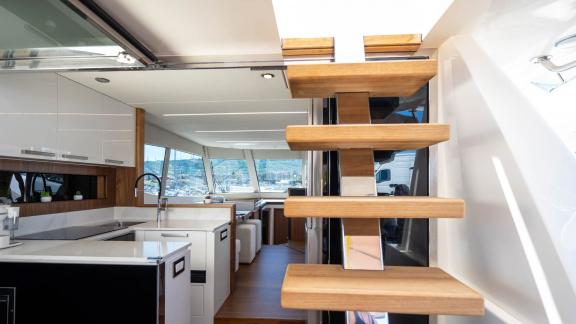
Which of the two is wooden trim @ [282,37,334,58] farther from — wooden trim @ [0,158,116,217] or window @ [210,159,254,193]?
window @ [210,159,254,193]

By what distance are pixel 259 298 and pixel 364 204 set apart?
2.86m

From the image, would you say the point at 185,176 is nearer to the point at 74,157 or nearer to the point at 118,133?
the point at 118,133

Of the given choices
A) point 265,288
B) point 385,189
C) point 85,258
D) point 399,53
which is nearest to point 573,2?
point 399,53

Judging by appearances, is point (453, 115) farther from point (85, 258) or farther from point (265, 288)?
point (265, 288)

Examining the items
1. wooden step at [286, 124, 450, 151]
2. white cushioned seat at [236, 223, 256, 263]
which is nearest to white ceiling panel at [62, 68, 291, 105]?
wooden step at [286, 124, 450, 151]

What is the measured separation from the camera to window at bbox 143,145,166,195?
530 cm

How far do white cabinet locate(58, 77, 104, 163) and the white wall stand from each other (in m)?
2.79

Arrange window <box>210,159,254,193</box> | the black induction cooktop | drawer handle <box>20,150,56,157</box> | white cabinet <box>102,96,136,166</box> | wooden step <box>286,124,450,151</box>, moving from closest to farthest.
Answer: wooden step <box>286,124,450,151</box> → drawer handle <box>20,150,56,157</box> → the black induction cooktop → white cabinet <box>102,96,136,166</box> → window <box>210,159,254,193</box>

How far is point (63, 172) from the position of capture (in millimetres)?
2891

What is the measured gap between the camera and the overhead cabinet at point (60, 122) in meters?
2.04

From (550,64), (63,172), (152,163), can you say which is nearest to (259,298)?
(63,172)

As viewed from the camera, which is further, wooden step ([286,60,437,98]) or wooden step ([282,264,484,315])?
wooden step ([286,60,437,98])

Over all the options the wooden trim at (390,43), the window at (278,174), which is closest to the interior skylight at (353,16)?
the wooden trim at (390,43)

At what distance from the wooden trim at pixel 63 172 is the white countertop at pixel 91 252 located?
1.99ft
